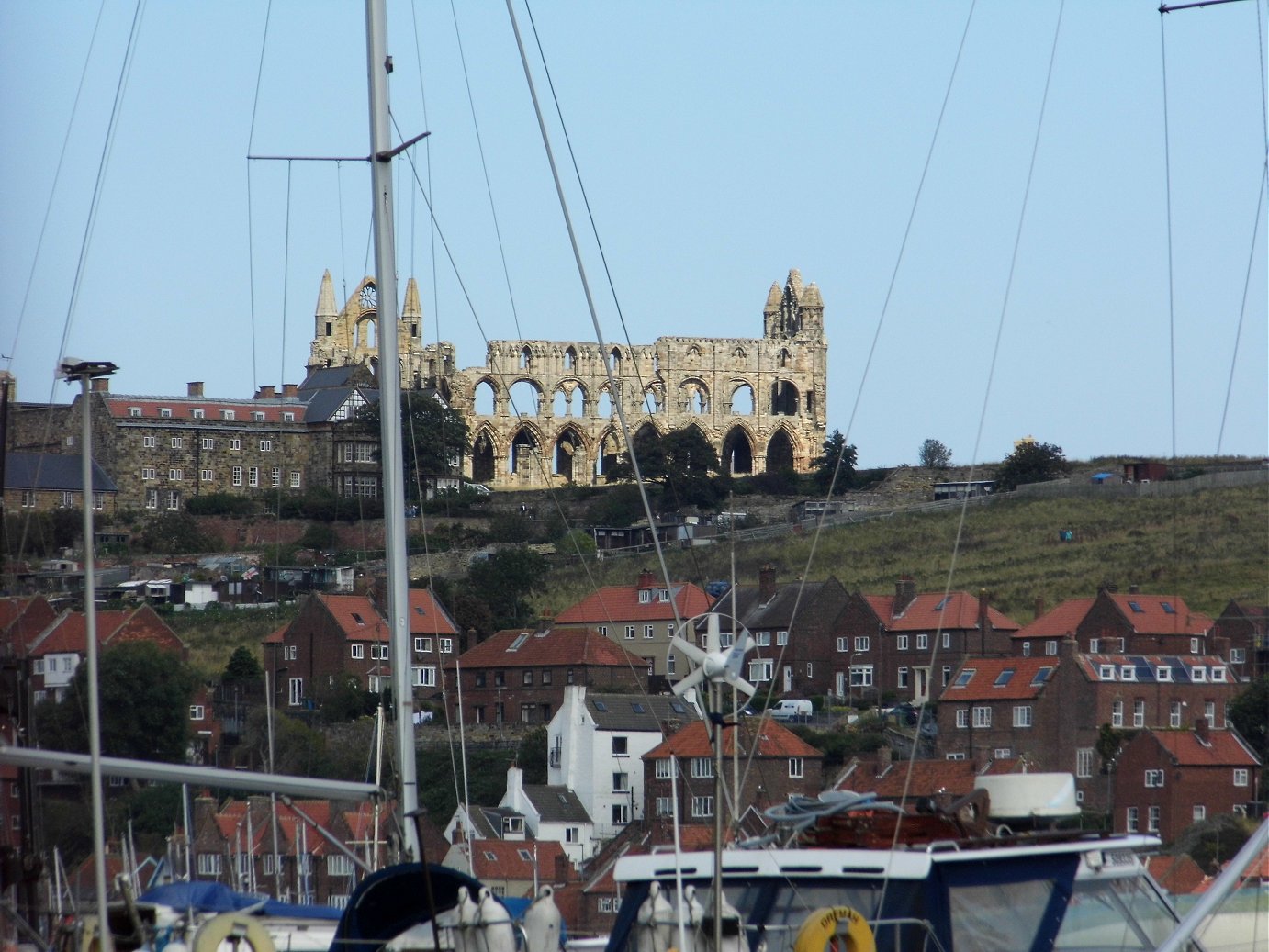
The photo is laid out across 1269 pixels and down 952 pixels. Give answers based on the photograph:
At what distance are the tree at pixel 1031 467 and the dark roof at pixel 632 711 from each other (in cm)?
3849

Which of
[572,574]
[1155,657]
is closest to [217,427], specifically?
[572,574]

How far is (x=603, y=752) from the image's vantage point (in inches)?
2309

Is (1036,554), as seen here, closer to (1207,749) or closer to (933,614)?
(933,614)

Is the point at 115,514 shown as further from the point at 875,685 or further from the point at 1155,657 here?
the point at 1155,657

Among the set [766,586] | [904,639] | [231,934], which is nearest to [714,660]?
[231,934]

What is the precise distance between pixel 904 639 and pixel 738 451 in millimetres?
45231

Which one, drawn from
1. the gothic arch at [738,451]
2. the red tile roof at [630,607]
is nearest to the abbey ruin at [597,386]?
the gothic arch at [738,451]

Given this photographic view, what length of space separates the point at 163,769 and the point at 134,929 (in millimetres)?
934

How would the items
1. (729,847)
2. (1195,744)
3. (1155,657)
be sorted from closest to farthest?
(729,847) → (1195,744) → (1155,657)

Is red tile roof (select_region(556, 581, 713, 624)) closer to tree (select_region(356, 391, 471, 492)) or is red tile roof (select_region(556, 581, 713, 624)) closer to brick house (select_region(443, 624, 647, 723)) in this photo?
brick house (select_region(443, 624, 647, 723))

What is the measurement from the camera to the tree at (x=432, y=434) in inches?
3706

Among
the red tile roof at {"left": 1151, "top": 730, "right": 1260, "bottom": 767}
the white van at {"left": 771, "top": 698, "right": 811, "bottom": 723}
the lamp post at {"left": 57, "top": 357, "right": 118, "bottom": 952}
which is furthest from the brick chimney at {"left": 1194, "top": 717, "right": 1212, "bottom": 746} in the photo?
the lamp post at {"left": 57, "top": 357, "right": 118, "bottom": 952}

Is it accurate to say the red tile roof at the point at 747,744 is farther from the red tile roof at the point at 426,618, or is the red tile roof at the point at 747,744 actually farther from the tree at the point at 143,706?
the red tile roof at the point at 426,618

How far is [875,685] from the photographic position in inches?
2717
